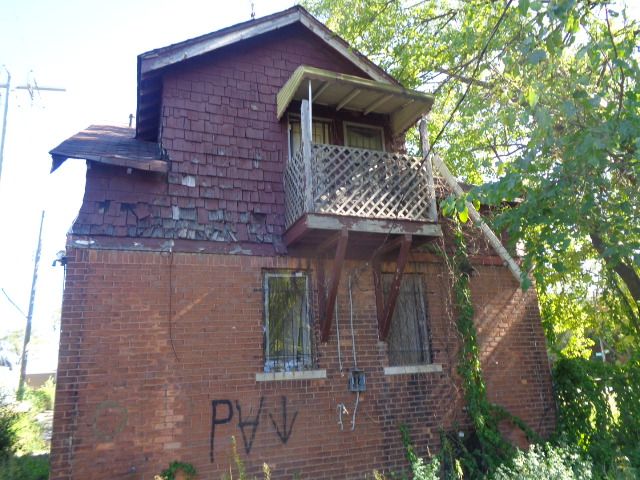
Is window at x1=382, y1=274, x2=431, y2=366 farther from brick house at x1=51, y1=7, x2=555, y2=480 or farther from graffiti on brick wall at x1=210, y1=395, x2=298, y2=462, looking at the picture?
graffiti on brick wall at x1=210, y1=395, x2=298, y2=462

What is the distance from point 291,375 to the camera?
7.12 metres

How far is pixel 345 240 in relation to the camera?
272 inches

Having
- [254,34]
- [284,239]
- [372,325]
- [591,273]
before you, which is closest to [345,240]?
[284,239]

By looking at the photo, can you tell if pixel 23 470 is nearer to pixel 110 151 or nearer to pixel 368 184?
pixel 110 151

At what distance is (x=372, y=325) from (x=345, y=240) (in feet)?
5.99

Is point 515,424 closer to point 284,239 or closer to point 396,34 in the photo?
point 284,239

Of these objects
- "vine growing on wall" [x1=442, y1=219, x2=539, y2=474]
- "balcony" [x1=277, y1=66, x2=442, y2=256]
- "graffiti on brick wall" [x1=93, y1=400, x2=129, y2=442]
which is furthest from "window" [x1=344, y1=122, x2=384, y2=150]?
"graffiti on brick wall" [x1=93, y1=400, x2=129, y2=442]

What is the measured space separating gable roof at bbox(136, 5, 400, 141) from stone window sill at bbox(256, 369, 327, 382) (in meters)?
5.30

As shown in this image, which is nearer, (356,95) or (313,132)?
(356,95)

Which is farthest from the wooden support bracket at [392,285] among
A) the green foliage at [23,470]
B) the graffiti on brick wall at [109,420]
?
the green foliage at [23,470]

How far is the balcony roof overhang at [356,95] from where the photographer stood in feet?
24.6

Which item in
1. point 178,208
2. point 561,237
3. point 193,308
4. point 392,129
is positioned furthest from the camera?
point 392,129

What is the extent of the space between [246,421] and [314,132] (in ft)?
17.2

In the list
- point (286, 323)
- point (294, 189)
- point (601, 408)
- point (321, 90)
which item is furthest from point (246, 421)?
point (601, 408)
